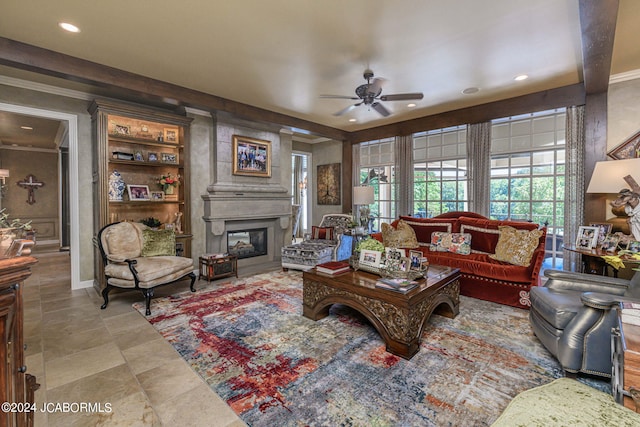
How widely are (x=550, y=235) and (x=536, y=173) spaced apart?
944 millimetres

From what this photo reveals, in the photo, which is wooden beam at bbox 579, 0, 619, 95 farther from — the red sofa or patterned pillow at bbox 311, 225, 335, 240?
patterned pillow at bbox 311, 225, 335, 240

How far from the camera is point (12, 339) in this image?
0.91 metres

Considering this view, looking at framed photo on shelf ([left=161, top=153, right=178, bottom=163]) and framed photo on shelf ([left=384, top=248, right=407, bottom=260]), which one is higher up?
framed photo on shelf ([left=161, top=153, right=178, bottom=163])

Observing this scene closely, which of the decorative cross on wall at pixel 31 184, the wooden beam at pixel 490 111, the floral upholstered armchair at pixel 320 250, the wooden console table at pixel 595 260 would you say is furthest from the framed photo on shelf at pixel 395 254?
the decorative cross on wall at pixel 31 184

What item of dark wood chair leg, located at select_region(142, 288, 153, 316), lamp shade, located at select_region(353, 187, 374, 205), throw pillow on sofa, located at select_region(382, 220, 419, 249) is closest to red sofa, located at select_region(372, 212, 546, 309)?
throw pillow on sofa, located at select_region(382, 220, 419, 249)

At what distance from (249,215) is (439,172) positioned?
360 cm

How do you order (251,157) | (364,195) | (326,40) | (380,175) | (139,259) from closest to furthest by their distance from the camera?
1. (326,40)
2. (139,259)
3. (251,157)
4. (364,195)
5. (380,175)

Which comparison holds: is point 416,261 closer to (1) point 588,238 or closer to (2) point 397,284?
(2) point 397,284

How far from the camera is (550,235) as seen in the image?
423 centimetres

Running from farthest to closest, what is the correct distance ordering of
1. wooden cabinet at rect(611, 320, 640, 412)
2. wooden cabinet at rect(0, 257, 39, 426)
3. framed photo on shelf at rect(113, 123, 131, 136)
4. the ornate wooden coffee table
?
framed photo on shelf at rect(113, 123, 131, 136)
the ornate wooden coffee table
wooden cabinet at rect(611, 320, 640, 412)
wooden cabinet at rect(0, 257, 39, 426)

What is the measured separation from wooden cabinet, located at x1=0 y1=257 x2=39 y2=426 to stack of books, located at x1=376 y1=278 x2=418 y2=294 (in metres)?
2.14

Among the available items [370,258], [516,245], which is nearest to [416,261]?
[370,258]

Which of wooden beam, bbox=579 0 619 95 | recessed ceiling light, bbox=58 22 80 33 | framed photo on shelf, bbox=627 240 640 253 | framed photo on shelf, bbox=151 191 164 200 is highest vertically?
recessed ceiling light, bbox=58 22 80 33

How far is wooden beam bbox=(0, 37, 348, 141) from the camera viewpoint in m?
2.77
